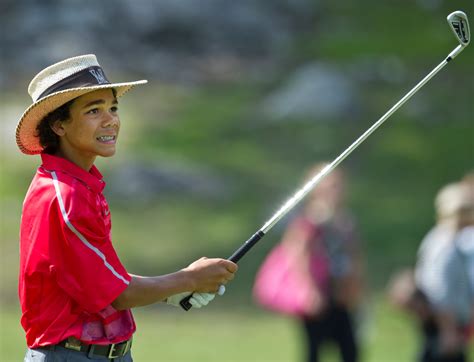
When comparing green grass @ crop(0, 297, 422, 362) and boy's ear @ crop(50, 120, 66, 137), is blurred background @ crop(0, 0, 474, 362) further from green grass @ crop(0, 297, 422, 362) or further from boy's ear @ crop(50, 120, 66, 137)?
boy's ear @ crop(50, 120, 66, 137)

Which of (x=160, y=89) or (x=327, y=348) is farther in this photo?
(x=160, y=89)

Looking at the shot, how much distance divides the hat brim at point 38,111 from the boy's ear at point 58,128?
46 mm

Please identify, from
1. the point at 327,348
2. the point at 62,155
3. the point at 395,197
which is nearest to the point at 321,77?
the point at 395,197

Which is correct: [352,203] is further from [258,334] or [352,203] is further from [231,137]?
[258,334]

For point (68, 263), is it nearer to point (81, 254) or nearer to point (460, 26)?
point (81, 254)

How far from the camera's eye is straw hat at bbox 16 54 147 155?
12.6 feet

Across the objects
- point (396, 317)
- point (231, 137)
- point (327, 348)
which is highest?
point (231, 137)

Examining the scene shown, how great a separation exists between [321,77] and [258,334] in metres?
5.86

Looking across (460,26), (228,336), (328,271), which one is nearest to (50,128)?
(460,26)

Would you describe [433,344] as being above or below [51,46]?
below

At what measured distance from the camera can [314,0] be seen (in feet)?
57.6

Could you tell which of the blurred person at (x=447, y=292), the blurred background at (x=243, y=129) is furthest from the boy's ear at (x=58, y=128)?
the blurred background at (x=243, y=129)

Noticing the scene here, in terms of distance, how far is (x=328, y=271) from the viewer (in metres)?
7.23

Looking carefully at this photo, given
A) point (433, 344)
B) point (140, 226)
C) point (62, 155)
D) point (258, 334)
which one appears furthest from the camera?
point (140, 226)
